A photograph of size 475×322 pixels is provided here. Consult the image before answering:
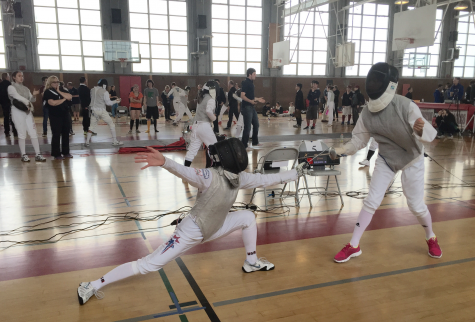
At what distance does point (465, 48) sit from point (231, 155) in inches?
1143

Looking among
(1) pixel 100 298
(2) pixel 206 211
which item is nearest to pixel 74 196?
(1) pixel 100 298

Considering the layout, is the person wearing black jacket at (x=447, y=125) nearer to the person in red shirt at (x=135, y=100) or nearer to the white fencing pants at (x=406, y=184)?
the person in red shirt at (x=135, y=100)

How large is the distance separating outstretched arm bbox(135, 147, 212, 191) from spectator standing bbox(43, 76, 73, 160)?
553 cm

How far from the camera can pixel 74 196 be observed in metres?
5.10

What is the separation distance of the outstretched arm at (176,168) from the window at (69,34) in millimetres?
19271

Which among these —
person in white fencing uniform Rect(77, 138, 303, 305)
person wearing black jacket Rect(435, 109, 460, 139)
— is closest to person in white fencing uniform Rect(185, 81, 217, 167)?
person in white fencing uniform Rect(77, 138, 303, 305)

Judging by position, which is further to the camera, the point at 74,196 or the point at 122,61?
the point at 122,61

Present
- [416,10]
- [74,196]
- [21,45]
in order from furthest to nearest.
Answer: [21,45], [416,10], [74,196]

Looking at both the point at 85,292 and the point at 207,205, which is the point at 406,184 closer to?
the point at 207,205

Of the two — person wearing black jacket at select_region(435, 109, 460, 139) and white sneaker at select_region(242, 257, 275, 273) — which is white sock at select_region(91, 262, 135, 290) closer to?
white sneaker at select_region(242, 257, 275, 273)

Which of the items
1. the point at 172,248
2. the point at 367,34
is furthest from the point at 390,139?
the point at 367,34

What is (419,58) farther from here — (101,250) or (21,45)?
(101,250)

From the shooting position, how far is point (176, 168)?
231cm

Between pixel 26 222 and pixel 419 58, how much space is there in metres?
25.7
